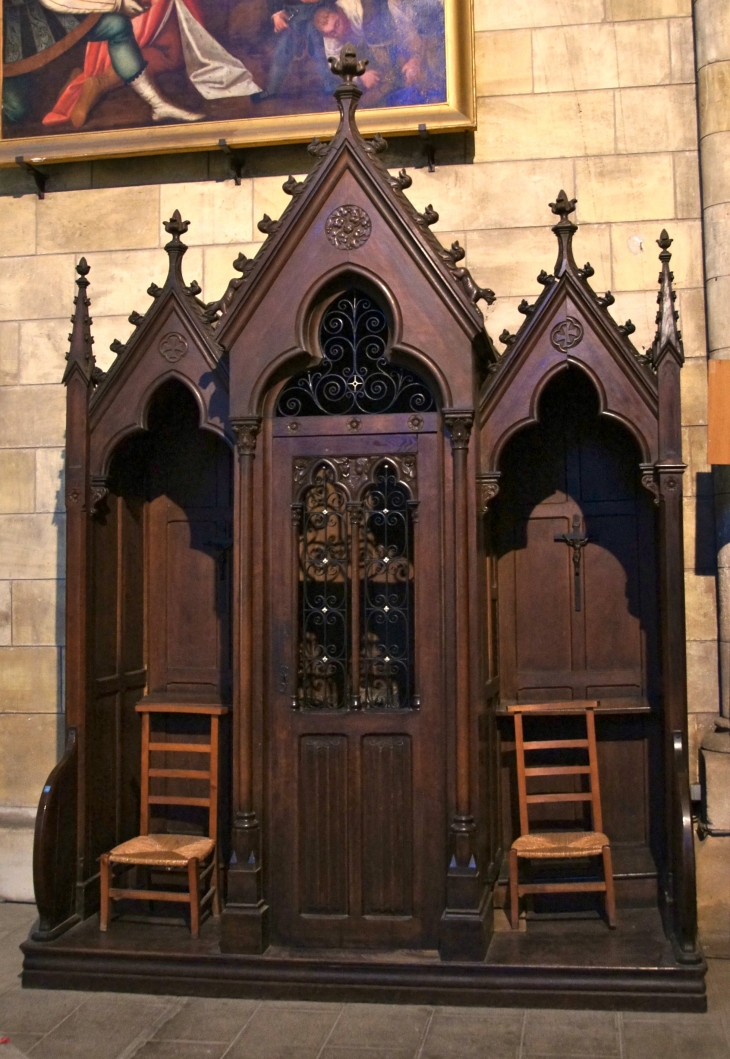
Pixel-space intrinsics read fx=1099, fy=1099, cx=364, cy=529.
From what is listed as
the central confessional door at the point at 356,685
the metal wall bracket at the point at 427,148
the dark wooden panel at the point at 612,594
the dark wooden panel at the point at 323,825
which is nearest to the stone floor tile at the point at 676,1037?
the central confessional door at the point at 356,685

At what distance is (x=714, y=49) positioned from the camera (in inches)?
206

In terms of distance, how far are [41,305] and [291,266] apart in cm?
205

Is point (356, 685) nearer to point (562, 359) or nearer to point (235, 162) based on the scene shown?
point (562, 359)

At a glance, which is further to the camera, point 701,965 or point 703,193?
point 703,193

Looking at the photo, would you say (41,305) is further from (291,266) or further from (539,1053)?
(539,1053)

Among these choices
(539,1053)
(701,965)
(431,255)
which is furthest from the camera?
(431,255)

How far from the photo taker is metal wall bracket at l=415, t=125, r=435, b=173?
17.8ft

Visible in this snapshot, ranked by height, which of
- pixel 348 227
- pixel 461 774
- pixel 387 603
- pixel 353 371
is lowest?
pixel 461 774

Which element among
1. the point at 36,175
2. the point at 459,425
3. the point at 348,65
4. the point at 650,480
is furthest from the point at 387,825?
the point at 36,175

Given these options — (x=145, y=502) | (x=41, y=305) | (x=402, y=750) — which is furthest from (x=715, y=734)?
(x=41, y=305)

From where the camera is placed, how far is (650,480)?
4.46 m

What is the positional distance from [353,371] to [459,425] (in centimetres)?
54

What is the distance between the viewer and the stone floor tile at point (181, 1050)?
12.4 feet

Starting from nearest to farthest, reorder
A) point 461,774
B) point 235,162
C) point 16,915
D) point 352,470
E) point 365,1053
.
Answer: point 365,1053 < point 461,774 < point 352,470 < point 16,915 < point 235,162
